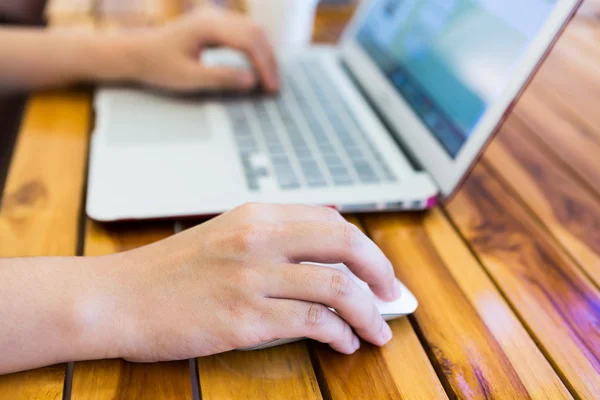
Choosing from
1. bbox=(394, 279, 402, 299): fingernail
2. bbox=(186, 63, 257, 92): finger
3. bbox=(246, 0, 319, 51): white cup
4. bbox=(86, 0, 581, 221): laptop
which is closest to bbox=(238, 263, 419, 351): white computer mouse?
bbox=(394, 279, 402, 299): fingernail

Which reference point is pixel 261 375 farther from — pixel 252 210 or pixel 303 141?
pixel 303 141

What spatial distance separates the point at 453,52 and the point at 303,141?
220 mm

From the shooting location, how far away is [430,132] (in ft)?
2.04

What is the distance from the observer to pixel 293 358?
16.3 inches

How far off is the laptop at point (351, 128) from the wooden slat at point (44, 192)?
0.03 meters

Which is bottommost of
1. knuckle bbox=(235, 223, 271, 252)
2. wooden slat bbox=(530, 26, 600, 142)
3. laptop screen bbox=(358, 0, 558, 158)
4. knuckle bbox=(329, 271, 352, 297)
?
knuckle bbox=(235, 223, 271, 252)

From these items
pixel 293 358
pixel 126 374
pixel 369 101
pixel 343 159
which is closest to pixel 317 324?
pixel 293 358

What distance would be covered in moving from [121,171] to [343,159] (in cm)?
26

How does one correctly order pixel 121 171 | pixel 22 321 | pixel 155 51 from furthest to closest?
pixel 155 51 → pixel 121 171 → pixel 22 321

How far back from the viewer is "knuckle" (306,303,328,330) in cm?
39

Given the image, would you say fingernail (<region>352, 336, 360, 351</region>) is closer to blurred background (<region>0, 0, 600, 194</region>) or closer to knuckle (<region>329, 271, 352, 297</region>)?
knuckle (<region>329, 271, 352, 297</region>)

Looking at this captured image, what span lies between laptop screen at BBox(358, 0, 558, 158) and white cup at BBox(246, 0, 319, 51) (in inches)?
10.6

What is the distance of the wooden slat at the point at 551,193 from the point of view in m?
0.57

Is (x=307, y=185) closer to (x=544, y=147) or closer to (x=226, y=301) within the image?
(x=226, y=301)
